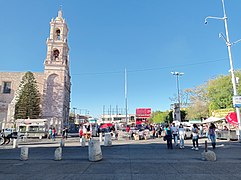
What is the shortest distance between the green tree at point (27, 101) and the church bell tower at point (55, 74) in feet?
9.09

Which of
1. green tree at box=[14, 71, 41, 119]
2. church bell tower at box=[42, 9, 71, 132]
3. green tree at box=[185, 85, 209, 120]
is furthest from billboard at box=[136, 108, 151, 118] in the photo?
green tree at box=[14, 71, 41, 119]

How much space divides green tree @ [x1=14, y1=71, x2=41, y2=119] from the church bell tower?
2771 millimetres

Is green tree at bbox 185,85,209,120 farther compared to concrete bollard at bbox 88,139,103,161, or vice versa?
green tree at bbox 185,85,209,120

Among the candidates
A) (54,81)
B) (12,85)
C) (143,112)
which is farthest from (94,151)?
(143,112)

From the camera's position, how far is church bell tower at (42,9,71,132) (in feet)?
162

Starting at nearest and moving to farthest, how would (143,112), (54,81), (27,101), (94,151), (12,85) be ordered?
(94,151)
(27,101)
(54,81)
(12,85)
(143,112)

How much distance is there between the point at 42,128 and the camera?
34.9 meters

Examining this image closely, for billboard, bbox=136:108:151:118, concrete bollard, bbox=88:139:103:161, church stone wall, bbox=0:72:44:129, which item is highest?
church stone wall, bbox=0:72:44:129

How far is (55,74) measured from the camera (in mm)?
51000

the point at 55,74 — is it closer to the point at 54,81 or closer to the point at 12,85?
the point at 54,81

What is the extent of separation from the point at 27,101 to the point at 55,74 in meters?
9.54

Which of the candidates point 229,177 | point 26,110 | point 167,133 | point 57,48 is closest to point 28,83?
point 26,110

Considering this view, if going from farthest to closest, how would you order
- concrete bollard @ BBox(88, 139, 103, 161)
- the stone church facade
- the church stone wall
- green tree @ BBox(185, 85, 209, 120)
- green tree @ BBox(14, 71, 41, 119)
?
the church stone wall
green tree @ BBox(185, 85, 209, 120)
the stone church facade
green tree @ BBox(14, 71, 41, 119)
concrete bollard @ BBox(88, 139, 103, 161)

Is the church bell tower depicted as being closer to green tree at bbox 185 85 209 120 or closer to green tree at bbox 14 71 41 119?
green tree at bbox 14 71 41 119
